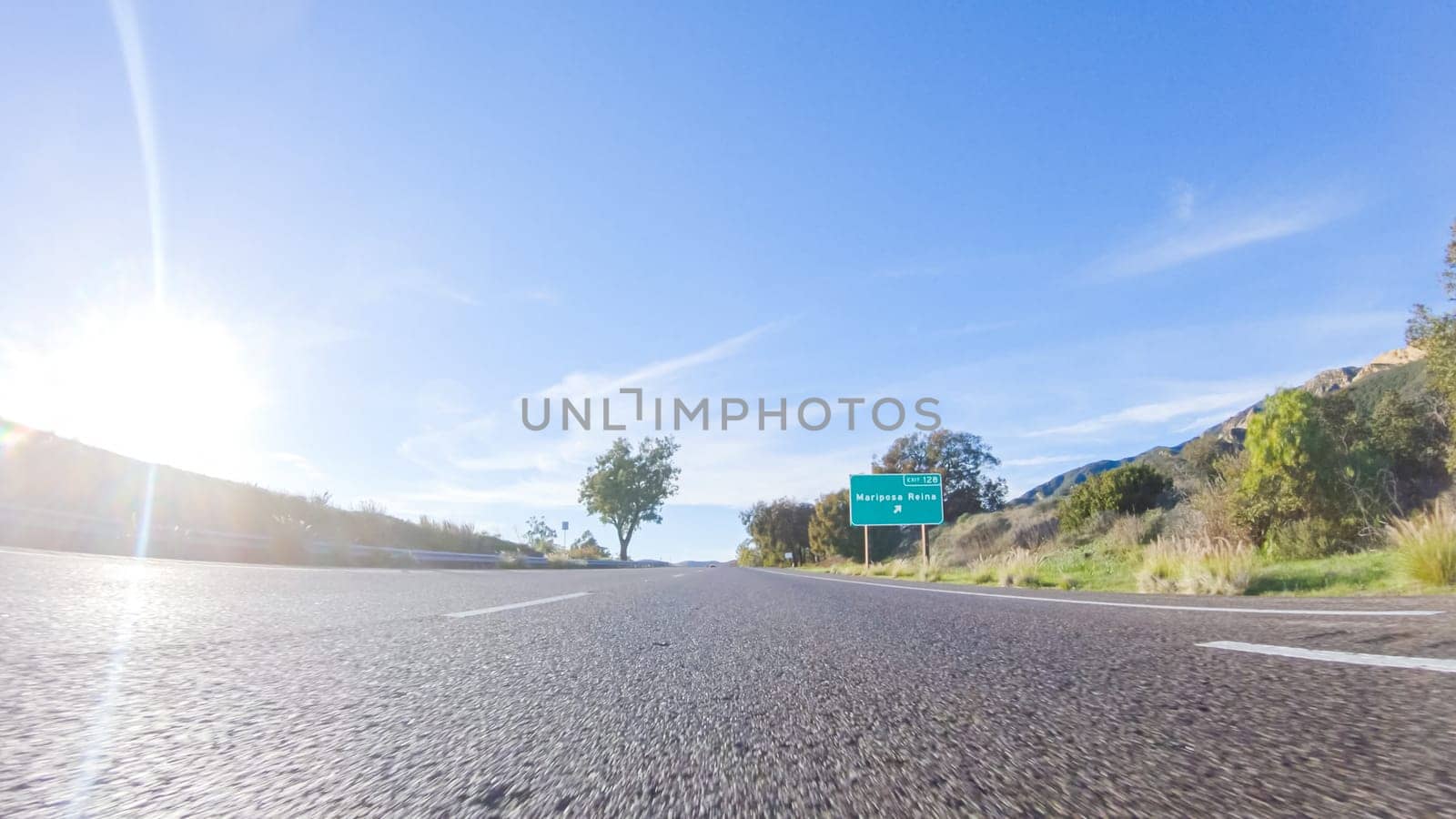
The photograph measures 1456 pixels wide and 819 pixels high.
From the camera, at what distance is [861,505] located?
27.5 m

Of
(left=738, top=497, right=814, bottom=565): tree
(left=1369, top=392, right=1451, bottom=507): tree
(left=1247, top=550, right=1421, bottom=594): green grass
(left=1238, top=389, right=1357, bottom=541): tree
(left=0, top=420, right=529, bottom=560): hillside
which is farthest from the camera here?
(left=738, top=497, right=814, bottom=565): tree

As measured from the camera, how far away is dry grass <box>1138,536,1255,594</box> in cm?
707

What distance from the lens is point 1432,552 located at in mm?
5695

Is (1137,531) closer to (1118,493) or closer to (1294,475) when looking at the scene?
(1294,475)

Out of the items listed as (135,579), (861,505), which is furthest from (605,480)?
(135,579)

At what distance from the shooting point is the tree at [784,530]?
6159cm

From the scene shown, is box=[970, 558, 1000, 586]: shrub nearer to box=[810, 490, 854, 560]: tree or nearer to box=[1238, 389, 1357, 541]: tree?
box=[1238, 389, 1357, 541]: tree

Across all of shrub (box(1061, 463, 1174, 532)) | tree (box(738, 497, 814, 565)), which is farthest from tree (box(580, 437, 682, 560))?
shrub (box(1061, 463, 1174, 532))

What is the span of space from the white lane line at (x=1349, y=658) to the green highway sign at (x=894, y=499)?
2461cm

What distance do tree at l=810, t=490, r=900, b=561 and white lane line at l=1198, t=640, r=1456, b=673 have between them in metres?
47.7

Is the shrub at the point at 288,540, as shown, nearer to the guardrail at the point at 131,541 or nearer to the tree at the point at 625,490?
the guardrail at the point at 131,541

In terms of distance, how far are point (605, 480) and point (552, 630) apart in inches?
2123

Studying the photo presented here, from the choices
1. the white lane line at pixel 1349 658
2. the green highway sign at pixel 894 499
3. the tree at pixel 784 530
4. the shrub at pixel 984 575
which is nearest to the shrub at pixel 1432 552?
the white lane line at pixel 1349 658

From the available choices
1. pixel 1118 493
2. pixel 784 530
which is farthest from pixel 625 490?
pixel 1118 493
